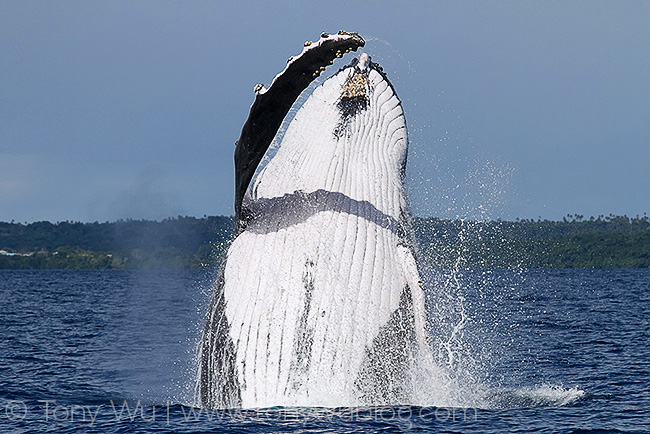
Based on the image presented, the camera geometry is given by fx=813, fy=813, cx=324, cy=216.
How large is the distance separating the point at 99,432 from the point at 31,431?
104 centimetres

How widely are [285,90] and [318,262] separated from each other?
1.87 meters

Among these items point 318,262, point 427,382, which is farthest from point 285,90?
point 427,382

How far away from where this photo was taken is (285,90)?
317 inches

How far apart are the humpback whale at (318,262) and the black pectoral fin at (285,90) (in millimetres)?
11

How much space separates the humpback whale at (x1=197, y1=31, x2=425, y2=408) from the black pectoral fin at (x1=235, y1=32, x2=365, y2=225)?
1 cm

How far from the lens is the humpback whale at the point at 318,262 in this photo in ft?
27.3

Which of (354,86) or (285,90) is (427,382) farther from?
(285,90)

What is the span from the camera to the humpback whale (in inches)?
328

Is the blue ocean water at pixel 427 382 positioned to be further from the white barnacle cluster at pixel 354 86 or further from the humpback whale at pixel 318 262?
the white barnacle cluster at pixel 354 86

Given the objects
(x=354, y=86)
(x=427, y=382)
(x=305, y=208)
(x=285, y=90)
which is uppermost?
(x=354, y=86)

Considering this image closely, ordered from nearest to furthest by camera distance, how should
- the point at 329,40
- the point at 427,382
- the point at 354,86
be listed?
the point at 329,40
the point at 427,382
the point at 354,86

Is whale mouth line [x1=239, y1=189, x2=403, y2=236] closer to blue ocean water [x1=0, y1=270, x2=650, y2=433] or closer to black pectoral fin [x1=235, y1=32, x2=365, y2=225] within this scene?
black pectoral fin [x1=235, y1=32, x2=365, y2=225]

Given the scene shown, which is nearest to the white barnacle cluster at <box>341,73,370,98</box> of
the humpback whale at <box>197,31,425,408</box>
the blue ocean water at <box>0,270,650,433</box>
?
the humpback whale at <box>197,31,425,408</box>

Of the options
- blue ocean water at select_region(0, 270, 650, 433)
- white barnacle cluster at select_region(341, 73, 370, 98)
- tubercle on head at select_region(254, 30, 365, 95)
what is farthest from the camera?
white barnacle cluster at select_region(341, 73, 370, 98)
